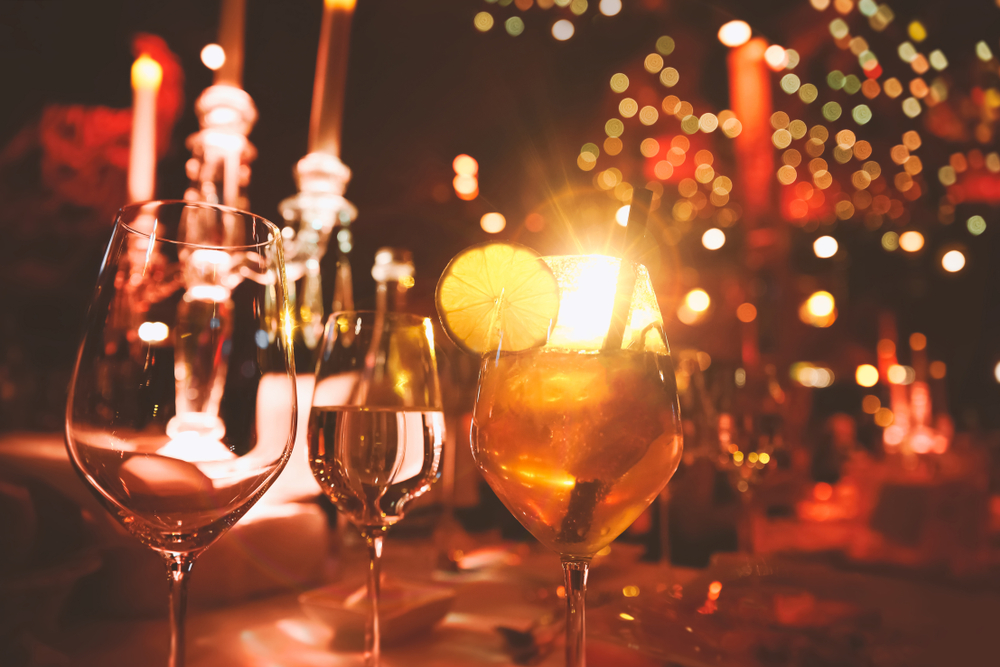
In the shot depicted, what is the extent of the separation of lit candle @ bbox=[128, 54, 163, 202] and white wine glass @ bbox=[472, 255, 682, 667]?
165cm

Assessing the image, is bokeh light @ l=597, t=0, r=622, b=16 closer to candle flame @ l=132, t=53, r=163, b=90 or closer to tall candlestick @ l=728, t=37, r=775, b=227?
tall candlestick @ l=728, t=37, r=775, b=227

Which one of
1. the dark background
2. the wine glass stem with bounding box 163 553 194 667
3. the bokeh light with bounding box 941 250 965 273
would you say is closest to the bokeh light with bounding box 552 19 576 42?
the dark background

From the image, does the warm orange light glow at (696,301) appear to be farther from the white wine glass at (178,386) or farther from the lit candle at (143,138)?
the white wine glass at (178,386)

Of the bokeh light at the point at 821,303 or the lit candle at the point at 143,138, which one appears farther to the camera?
the bokeh light at the point at 821,303

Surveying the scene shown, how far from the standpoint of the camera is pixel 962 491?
305cm

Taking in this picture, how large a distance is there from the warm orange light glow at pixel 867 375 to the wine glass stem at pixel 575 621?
10.6 meters

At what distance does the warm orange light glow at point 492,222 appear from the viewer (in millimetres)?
5202

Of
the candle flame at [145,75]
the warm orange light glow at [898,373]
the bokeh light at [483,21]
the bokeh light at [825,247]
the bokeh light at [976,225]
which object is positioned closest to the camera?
the candle flame at [145,75]

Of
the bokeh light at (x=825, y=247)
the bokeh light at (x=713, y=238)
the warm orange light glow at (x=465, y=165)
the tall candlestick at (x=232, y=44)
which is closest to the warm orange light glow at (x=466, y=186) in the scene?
the warm orange light glow at (x=465, y=165)

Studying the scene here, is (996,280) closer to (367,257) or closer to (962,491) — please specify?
(962,491)

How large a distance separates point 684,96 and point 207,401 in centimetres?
736

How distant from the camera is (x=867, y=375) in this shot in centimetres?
988

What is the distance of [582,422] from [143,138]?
199 cm

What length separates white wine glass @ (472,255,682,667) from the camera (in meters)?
0.63
